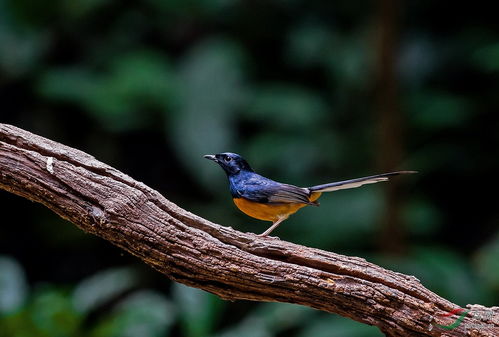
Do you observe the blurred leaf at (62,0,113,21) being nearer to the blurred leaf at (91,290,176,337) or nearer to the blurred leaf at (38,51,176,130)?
the blurred leaf at (38,51,176,130)

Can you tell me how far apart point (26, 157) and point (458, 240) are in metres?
5.89

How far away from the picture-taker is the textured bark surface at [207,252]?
7.98ft

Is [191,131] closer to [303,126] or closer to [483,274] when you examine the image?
[303,126]

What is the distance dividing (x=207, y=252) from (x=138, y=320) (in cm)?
209

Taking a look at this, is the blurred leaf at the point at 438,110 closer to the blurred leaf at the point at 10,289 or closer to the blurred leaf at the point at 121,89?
the blurred leaf at the point at 121,89

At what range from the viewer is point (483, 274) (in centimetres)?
549

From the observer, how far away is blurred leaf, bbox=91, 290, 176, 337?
418 centimetres

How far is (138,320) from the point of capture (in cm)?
439

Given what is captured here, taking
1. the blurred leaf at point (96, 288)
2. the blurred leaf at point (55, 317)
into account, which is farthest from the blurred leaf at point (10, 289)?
the blurred leaf at point (96, 288)

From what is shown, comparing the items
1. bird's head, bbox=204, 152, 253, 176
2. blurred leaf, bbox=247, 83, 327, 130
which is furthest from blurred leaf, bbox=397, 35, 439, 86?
bird's head, bbox=204, 152, 253, 176

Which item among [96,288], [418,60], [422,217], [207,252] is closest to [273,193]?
[207,252]

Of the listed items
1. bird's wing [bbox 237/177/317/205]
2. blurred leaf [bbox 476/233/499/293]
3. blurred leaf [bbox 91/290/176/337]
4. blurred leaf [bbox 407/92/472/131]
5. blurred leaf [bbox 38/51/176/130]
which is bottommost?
blurred leaf [bbox 91/290/176/337]

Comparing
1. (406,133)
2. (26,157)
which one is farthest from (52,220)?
(26,157)

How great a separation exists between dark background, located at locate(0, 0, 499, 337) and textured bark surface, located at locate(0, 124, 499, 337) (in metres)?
3.09
